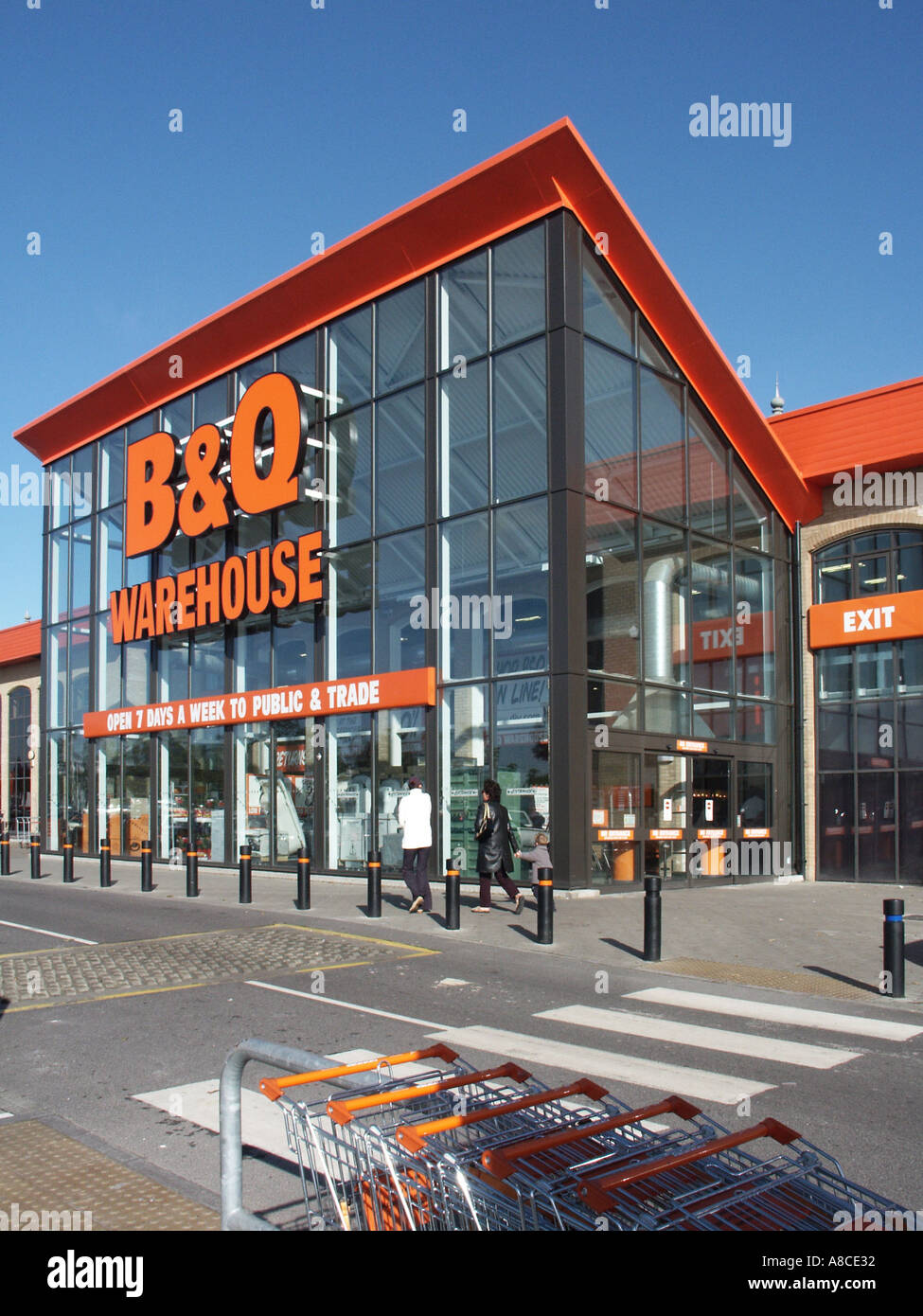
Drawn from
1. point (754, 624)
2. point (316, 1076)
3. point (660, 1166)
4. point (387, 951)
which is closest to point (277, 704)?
point (754, 624)

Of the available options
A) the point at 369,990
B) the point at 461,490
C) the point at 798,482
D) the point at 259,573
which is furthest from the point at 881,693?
the point at 369,990

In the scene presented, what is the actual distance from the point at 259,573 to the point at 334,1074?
63.5ft

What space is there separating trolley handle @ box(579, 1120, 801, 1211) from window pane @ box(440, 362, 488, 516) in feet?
52.0

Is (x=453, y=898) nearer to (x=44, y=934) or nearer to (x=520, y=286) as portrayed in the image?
(x=44, y=934)

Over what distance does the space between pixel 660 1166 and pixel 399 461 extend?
59.3 feet

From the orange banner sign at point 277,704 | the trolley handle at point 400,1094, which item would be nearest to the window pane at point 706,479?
the orange banner sign at point 277,704

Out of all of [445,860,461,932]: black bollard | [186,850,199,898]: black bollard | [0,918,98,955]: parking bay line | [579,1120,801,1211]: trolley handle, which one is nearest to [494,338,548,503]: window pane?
[445,860,461,932]: black bollard

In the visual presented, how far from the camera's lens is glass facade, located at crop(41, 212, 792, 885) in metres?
17.5

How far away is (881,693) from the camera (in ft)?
71.2

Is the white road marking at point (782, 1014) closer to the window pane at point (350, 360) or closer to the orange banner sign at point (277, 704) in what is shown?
the orange banner sign at point (277, 704)

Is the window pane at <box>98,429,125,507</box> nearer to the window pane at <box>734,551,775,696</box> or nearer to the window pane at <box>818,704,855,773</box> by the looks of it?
the window pane at <box>734,551,775,696</box>

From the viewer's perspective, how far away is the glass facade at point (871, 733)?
2114 cm

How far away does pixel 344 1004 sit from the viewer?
9141mm
